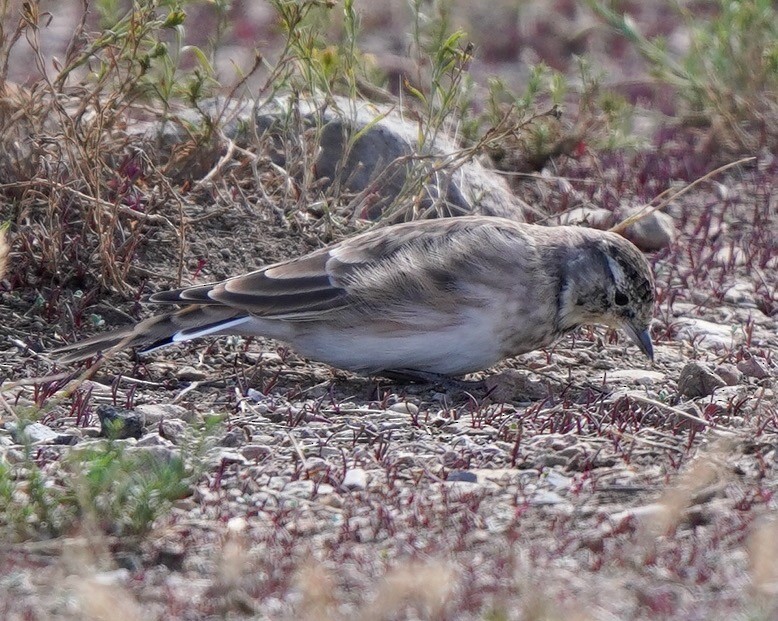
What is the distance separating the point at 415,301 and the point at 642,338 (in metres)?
1.14

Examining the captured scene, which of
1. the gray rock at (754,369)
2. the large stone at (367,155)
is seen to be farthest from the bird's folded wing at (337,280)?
the gray rock at (754,369)

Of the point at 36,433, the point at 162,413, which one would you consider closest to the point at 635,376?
the point at 162,413

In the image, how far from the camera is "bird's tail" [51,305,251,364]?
598 cm

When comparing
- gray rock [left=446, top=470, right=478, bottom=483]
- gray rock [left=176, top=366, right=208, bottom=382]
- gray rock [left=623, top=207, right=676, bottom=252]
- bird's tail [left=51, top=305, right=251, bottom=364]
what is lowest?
gray rock [left=446, top=470, right=478, bottom=483]

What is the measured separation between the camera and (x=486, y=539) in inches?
160

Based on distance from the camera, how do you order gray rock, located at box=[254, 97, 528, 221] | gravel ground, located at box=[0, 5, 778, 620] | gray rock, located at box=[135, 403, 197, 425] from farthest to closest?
gray rock, located at box=[254, 97, 528, 221] → gray rock, located at box=[135, 403, 197, 425] → gravel ground, located at box=[0, 5, 778, 620]

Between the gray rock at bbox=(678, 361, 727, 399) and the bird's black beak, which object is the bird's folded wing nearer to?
the bird's black beak

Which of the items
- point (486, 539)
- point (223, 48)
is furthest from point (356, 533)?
point (223, 48)

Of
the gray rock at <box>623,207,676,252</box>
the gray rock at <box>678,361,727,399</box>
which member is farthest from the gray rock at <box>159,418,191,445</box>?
the gray rock at <box>623,207,676,252</box>

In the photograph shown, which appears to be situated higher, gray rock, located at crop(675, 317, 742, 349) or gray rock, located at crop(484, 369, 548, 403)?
gray rock, located at crop(675, 317, 742, 349)

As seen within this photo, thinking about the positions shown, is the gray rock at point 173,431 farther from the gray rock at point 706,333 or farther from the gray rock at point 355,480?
the gray rock at point 706,333

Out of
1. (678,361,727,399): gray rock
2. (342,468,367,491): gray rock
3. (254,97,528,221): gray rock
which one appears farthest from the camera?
(254,97,528,221): gray rock

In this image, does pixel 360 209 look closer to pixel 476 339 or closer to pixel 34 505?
pixel 476 339

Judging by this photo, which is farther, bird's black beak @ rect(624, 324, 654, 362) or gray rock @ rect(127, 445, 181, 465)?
bird's black beak @ rect(624, 324, 654, 362)
